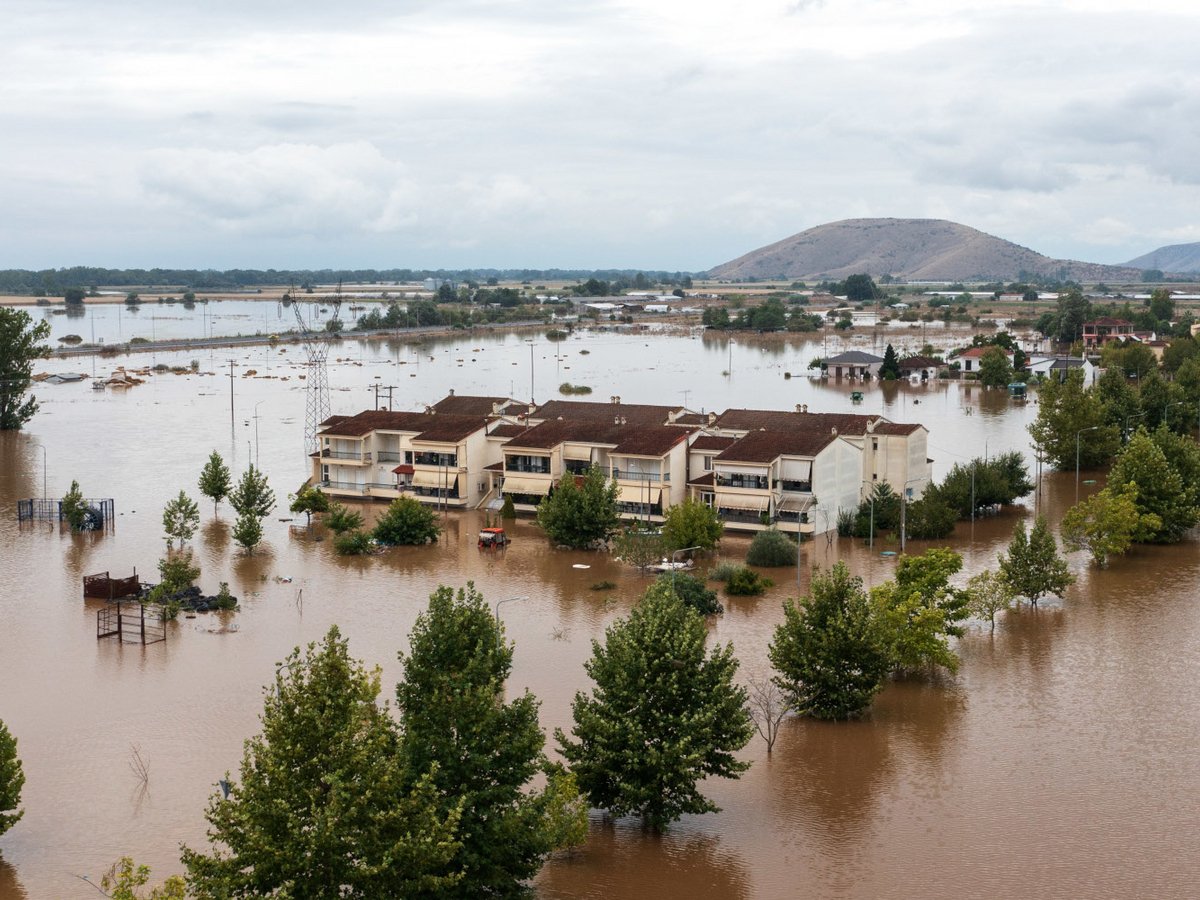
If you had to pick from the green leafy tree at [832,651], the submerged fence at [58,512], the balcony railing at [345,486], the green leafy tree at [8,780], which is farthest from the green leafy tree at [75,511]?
the green leafy tree at [832,651]

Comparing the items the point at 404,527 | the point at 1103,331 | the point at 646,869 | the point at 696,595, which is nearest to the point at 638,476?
the point at 404,527

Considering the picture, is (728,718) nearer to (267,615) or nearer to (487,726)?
(487,726)

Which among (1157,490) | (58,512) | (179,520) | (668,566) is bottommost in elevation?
(668,566)

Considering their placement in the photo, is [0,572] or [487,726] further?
[0,572]

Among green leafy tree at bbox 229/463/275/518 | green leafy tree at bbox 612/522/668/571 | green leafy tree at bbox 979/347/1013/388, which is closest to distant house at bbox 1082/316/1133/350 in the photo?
green leafy tree at bbox 979/347/1013/388

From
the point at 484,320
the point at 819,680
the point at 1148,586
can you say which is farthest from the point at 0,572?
the point at 484,320

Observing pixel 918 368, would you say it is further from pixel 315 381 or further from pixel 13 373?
pixel 13 373
